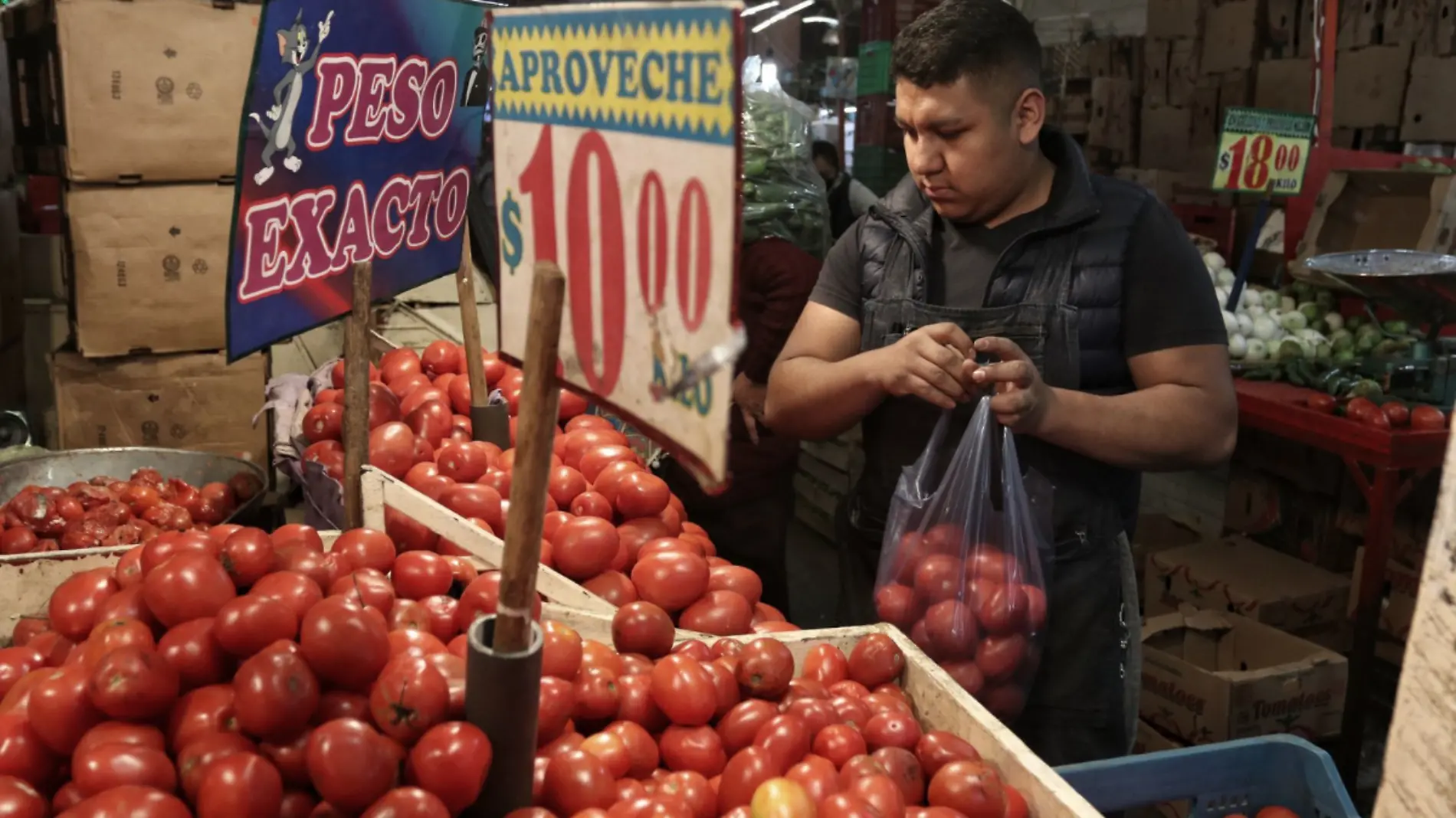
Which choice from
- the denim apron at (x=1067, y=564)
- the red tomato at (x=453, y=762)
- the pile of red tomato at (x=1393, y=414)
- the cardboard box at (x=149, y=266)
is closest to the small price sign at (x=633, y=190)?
the red tomato at (x=453, y=762)

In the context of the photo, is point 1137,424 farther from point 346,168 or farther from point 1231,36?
point 1231,36

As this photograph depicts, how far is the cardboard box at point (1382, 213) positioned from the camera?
15.8 feet

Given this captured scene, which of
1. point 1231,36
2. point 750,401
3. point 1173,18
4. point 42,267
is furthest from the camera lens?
point 1173,18

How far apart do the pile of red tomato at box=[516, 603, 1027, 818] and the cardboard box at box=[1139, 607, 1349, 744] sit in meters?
1.98

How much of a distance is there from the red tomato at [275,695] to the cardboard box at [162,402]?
302 cm

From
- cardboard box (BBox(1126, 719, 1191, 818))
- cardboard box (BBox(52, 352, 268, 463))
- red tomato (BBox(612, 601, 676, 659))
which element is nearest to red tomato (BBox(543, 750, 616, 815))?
red tomato (BBox(612, 601, 676, 659))

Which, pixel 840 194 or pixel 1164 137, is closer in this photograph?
pixel 1164 137

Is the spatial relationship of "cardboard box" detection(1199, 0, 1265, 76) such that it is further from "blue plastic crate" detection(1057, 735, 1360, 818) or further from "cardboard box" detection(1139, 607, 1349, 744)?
"blue plastic crate" detection(1057, 735, 1360, 818)

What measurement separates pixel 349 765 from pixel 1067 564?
1.47 meters

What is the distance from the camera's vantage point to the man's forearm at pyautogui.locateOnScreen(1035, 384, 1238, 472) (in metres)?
2.08

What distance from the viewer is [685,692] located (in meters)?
1.59

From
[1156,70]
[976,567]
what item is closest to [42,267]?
[976,567]

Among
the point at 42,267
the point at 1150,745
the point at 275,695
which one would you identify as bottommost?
the point at 1150,745

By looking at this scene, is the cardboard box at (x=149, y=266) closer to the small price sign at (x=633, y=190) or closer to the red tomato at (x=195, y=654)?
the red tomato at (x=195, y=654)
